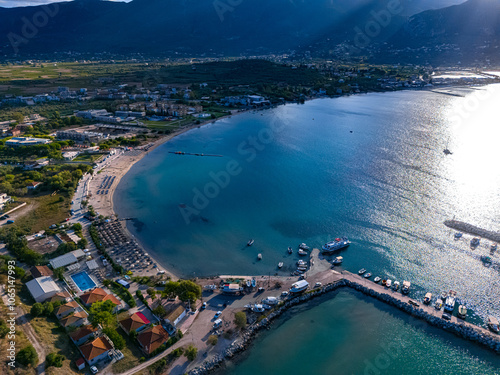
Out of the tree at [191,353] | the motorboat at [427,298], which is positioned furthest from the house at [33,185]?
the motorboat at [427,298]

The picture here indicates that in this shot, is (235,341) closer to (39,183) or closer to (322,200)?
(322,200)

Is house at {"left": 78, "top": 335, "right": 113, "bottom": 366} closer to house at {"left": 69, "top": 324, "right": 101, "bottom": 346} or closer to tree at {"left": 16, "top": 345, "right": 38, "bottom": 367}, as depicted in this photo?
house at {"left": 69, "top": 324, "right": 101, "bottom": 346}

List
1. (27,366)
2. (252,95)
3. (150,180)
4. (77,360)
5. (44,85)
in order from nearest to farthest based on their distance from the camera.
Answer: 1. (27,366)
2. (77,360)
3. (150,180)
4. (252,95)
5. (44,85)

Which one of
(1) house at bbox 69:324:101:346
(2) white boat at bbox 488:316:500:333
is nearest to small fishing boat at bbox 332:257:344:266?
(2) white boat at bbox 488:316:500:333

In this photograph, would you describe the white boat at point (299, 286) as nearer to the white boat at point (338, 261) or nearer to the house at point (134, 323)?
the white boat at point (338, 261)

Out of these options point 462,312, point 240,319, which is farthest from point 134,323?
point 462,312

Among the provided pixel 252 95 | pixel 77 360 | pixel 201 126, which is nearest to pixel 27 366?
pixel 77 360
